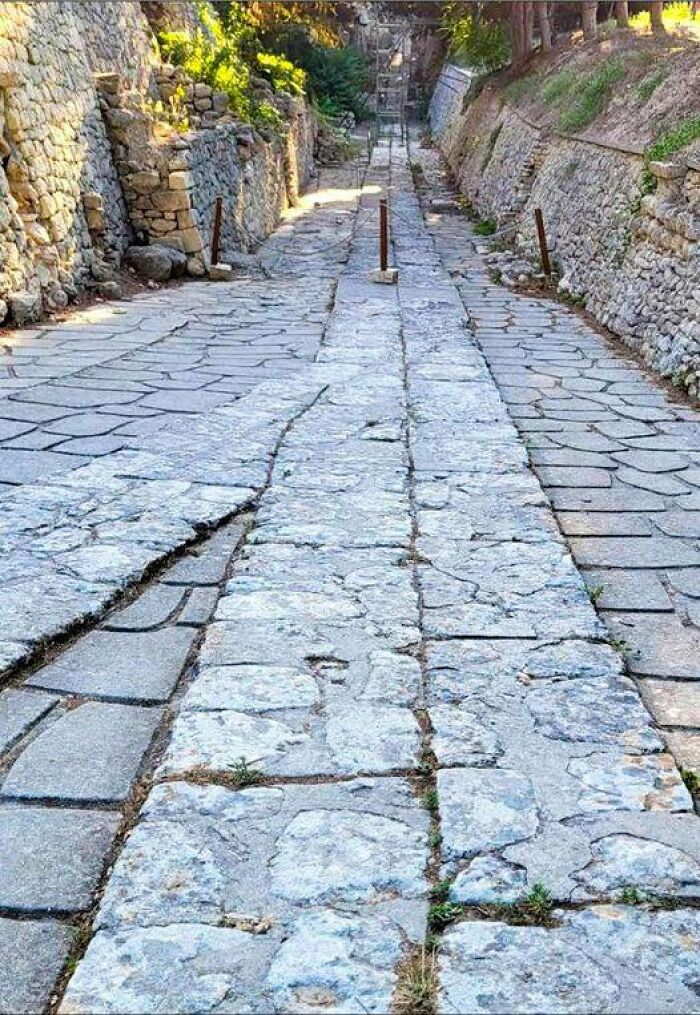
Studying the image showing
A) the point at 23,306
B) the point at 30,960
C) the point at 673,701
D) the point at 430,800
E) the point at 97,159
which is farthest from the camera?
the point at 97,159

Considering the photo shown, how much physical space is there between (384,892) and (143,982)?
0.51 m

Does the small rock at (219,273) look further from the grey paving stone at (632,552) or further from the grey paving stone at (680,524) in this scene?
the grey paving stone at (632,552)

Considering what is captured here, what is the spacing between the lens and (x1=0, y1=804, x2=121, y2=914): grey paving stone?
2.00 m

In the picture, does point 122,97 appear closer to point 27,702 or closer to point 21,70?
point 21,70

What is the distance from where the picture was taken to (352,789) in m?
2.27

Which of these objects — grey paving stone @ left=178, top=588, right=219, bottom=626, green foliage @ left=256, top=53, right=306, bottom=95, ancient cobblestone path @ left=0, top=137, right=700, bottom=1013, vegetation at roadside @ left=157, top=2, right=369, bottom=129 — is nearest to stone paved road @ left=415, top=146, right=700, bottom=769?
ancient cobblestone path @ left=0, top=137, right=700, bottom=1013

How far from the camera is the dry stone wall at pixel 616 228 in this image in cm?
707

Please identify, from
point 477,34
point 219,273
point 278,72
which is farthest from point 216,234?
point 477,34

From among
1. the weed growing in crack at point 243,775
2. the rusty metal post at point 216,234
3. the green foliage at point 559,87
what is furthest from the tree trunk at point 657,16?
the weed growing in crack at point 243,775

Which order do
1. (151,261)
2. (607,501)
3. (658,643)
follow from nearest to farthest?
(658,643)
(607,501)
(151,261)

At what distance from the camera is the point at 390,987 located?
5.55 feet

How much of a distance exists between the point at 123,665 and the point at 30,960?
116 centimetres

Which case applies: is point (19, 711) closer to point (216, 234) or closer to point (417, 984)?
point (417, 984)

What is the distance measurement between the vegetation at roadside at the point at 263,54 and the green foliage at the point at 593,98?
4830mm
